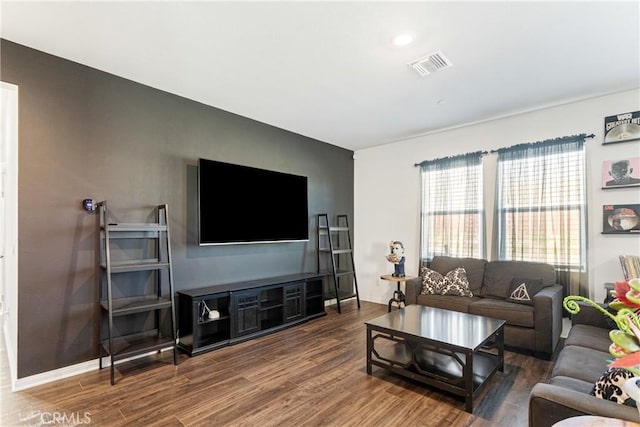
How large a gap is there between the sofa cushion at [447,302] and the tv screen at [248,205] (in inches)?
75.6

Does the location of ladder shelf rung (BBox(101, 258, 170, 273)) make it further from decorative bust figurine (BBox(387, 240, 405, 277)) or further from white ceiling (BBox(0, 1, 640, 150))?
decorative bust figurine (BBox(387, 240, 405, 277))

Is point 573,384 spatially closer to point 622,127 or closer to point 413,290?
point 413,290

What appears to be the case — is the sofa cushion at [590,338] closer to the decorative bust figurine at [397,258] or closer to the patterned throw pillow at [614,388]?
the patterned throw pillow at [614,388]

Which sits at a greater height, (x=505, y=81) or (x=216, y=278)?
(x=505, y=81)

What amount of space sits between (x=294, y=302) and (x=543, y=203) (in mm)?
3373

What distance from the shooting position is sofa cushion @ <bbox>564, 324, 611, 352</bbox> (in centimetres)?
228

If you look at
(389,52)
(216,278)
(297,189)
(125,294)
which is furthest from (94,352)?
(389,52)

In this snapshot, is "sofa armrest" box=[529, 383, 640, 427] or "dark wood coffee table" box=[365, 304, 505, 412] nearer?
"sofa armrest" box=[529, 383, 640, 427]

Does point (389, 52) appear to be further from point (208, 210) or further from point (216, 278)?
point (216, 278)

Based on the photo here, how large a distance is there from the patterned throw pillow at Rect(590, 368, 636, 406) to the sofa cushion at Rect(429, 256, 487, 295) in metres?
2.66

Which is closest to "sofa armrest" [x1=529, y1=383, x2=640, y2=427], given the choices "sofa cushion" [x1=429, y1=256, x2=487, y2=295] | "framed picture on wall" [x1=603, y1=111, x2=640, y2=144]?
"sofa cushion" [x1=429, y1=256, x2=487, y2=295]

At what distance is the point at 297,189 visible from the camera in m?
4.69

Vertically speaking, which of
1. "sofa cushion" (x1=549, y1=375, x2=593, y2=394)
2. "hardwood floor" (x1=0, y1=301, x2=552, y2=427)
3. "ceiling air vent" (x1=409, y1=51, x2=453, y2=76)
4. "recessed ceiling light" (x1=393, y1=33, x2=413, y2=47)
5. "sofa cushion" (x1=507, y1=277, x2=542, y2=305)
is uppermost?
"recessed ceiling light" (x1=393, y1=33, x2=413, y2=47)

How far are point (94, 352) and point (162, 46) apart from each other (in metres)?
2.76
